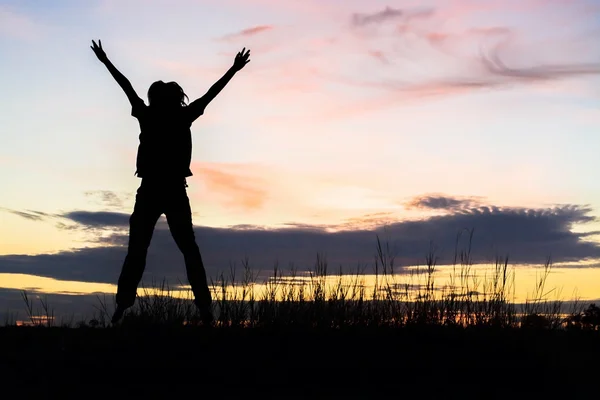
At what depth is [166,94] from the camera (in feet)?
27.4

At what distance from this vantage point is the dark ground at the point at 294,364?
5680mm

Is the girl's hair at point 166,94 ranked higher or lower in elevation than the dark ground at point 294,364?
higher

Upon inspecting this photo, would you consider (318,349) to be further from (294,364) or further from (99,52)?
(99,52)

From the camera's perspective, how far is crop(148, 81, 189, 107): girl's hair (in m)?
8.36

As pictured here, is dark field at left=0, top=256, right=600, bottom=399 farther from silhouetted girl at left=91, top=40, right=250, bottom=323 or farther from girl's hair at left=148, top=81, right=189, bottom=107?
girl's hair at left=148, top=81, right=189, bottom=107

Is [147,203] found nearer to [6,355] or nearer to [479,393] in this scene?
[6,355]

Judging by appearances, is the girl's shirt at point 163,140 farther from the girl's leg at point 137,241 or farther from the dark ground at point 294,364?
the dark ground at point 294,364

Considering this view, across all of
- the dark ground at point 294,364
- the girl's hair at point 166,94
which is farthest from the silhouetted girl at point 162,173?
the dark ground at point 294,364

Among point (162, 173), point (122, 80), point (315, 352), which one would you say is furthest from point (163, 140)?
point (315, 352)

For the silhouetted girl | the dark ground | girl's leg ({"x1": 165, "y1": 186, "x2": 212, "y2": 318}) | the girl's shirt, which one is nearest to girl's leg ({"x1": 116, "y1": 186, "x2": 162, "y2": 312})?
the silhouetted girl

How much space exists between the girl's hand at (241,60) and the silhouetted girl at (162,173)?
0.01 metres

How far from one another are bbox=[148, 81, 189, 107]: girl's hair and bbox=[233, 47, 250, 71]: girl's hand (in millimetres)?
692

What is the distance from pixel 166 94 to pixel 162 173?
909 mm

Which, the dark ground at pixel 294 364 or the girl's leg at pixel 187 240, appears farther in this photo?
the girl's leg at pixel 187 240
